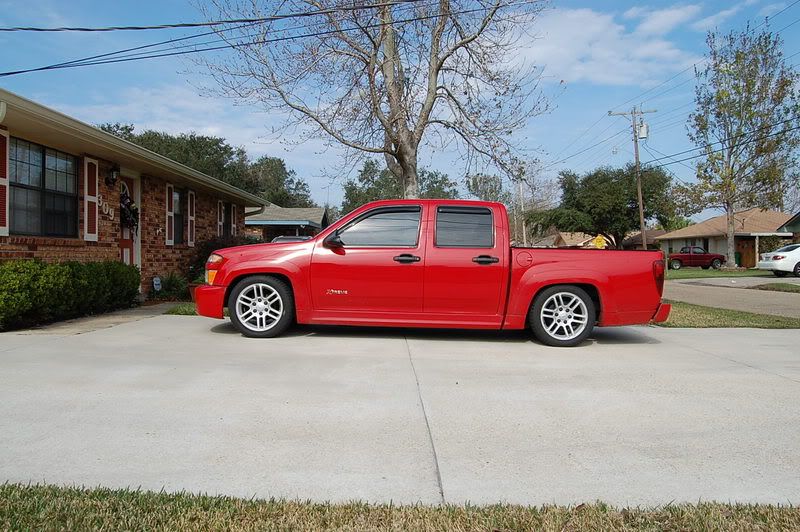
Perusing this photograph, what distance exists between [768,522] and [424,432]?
1947 millimetres

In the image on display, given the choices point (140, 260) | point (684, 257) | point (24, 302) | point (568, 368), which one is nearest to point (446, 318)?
point (568, 368)

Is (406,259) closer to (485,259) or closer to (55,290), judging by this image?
(485,259)

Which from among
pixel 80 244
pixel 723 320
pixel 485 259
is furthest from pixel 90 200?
pixel 723 320

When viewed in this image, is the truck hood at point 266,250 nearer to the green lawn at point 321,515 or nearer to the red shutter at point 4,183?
the red shutter at point 4,183

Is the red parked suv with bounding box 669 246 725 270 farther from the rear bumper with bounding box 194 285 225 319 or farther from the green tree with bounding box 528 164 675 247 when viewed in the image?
the rear bumper with bounding box 194 285 225 319

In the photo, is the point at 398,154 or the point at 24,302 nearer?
the point at 24,302

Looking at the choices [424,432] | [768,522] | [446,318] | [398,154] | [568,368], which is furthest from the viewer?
[398,154]

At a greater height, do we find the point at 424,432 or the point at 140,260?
the point at 140,260

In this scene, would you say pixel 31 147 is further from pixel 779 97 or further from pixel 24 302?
pixel 779 97

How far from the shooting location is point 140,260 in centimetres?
1244

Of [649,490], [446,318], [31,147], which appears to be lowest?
[649,490]

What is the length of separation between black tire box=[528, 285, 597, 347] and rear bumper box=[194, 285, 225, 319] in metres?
3.81

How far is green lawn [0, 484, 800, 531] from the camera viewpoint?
8.29 ft

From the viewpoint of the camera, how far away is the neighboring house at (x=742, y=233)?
4409 centimetres
